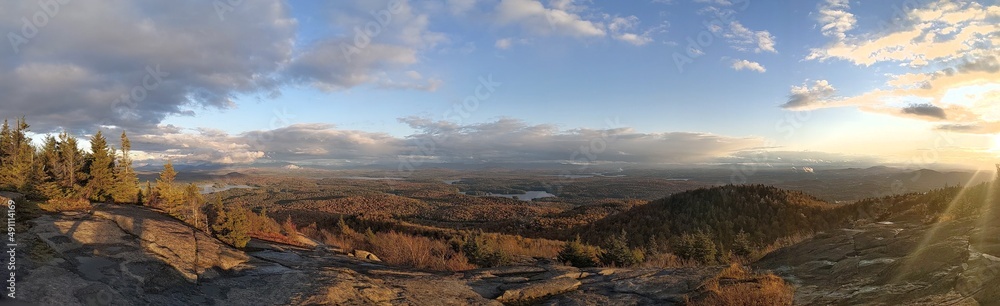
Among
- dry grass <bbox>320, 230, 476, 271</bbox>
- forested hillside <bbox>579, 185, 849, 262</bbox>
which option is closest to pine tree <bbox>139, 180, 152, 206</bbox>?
dry grass <bbox>320, 230, 476, 271</bbox>

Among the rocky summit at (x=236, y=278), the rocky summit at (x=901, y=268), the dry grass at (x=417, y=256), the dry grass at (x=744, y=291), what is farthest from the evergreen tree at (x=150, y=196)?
the rocky summit at (x=901, y=268)

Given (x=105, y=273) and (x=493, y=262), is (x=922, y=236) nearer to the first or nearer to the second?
(x=493, y=262)

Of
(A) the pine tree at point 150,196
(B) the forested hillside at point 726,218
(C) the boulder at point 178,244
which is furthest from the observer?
(B) the forested hillside at point 726,218

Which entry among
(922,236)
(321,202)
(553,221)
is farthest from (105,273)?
(321,202)

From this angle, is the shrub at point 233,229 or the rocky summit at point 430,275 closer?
the rocky summit at point 430,275

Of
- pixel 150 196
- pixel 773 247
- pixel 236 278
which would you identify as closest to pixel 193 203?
pixel 150 196

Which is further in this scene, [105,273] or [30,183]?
[30,183]

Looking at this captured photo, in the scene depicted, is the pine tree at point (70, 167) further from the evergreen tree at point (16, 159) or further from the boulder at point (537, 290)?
the boulder at point (537, 290)
